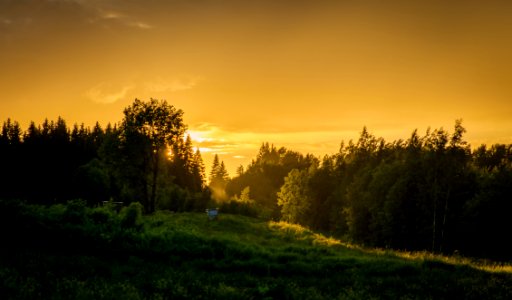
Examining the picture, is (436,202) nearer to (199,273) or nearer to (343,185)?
(343,185)

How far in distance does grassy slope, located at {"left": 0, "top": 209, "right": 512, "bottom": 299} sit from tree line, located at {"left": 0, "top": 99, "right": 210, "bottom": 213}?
832 inches

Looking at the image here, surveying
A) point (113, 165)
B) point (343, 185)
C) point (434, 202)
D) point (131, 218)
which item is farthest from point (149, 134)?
point (343, 185)

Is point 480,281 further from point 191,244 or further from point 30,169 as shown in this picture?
point 30,169

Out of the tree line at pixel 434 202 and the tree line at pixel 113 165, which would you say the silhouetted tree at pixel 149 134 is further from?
the tree line at pixel 434 202

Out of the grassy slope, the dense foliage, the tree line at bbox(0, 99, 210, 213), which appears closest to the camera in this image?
the grassy slope

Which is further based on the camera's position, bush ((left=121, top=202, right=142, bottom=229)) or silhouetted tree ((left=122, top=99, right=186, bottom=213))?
silhouetted tree ((left=122, top=99, right=186, bottom=213))

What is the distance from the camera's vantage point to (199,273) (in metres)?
18.8

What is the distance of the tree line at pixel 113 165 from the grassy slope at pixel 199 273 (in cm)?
2113

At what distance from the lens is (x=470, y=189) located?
61.9m

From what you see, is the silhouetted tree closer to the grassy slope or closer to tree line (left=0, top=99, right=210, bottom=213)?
tree line (left=0, top=99, right=210, bottom=213)

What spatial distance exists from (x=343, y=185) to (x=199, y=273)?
85.5m

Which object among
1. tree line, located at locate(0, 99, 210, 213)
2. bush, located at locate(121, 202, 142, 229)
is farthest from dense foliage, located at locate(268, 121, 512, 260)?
bush, located at locate(121, 202, 142, 229)

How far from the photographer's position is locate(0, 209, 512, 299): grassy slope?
1359cm

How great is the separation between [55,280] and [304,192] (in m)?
102
